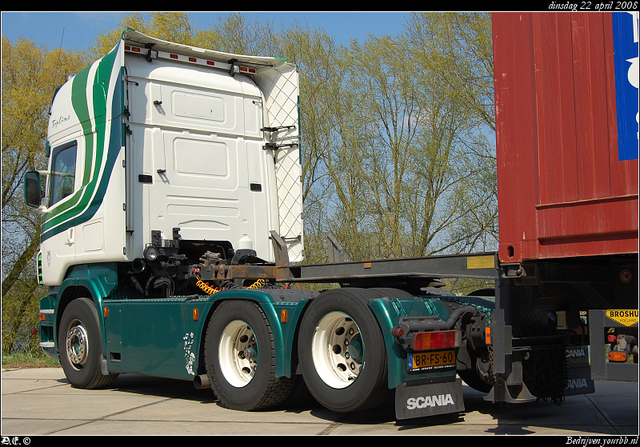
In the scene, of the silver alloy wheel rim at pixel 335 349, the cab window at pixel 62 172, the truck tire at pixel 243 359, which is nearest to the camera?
the silver alloy wheel rim at pixel 335 349

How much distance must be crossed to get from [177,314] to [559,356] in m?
3.92

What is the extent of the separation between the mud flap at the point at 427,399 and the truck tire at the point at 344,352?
302 mm

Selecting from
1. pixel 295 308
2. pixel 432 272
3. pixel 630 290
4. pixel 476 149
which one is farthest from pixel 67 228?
pixel 476 149

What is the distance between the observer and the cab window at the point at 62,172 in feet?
30.7

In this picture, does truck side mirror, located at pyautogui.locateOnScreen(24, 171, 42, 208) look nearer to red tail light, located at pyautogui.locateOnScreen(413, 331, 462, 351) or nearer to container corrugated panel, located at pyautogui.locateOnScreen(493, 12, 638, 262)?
red tail light, located at pyautogui.locateOnScreen(413, 331, 462, 351)

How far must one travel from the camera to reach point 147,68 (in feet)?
29.1

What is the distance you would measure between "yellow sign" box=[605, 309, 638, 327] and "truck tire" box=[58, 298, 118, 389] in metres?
6.15

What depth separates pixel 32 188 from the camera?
970cm

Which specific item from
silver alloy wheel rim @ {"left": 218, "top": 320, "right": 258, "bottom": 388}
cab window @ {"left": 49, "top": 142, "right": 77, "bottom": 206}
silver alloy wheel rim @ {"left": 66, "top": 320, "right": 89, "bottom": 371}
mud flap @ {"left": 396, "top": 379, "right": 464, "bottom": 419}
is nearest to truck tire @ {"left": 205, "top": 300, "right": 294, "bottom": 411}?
silver alloy wheel rim @ {"left": 218, "top": 320, "right": 258, "bottom": 388}

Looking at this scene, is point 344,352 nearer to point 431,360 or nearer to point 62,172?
point 431,360

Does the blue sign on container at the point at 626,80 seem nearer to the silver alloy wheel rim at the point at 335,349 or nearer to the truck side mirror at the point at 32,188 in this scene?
the silver alloy wheel rim at the point at 335,349

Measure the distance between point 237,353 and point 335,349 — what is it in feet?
4.38

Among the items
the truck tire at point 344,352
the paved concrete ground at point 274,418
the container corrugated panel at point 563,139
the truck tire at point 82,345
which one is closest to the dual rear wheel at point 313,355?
the truck tire at point 344,352

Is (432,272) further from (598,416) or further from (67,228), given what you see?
(67,228)
